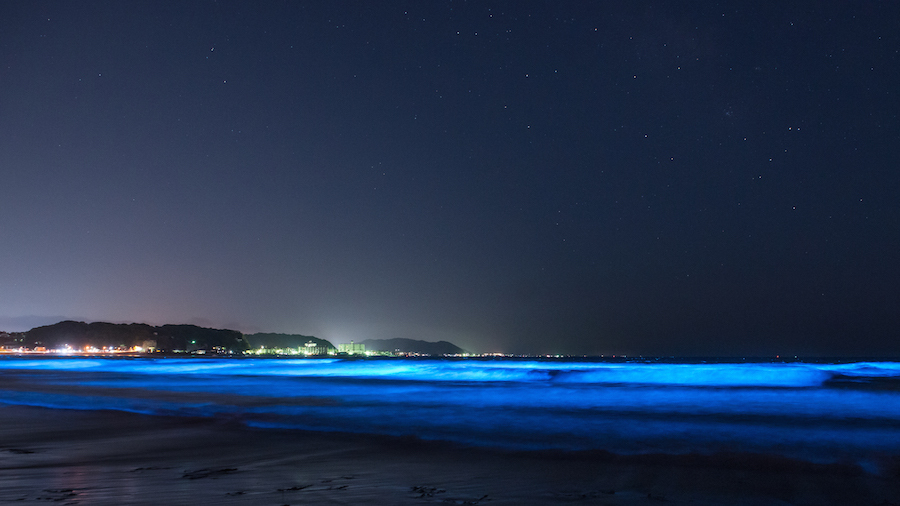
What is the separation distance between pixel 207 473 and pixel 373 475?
148 centimetres

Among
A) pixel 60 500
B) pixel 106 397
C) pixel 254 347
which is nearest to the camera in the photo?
pixel 60 500

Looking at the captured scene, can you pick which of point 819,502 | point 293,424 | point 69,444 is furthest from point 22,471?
point 819,502

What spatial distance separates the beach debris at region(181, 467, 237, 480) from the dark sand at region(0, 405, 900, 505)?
1 centimetres

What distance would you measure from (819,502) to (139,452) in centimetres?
661

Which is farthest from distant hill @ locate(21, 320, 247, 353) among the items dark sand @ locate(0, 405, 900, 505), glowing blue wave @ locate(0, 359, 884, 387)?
dark sand @ locate(0, 405, 900, 505)

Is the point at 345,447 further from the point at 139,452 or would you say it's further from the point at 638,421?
the point at 638,421

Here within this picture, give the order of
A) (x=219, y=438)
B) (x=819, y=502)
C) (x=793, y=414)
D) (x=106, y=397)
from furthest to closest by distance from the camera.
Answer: (x=106, y=397) < (x=793, y=414) < (x=219, y=438) < (x=819, y=502)

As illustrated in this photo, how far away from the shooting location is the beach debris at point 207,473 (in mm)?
5191

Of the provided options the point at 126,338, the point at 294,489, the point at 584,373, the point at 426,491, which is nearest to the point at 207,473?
the point at 294,489

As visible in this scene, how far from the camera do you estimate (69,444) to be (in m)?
7.22

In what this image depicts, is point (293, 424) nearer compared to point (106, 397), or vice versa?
point (293, 424)

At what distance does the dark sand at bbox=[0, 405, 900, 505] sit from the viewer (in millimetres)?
4512

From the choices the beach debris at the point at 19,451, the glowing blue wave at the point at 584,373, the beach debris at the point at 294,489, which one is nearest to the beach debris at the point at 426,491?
the beach debris at the point at 294,489

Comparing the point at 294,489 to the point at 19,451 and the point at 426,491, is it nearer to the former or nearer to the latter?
the point at 426,491
